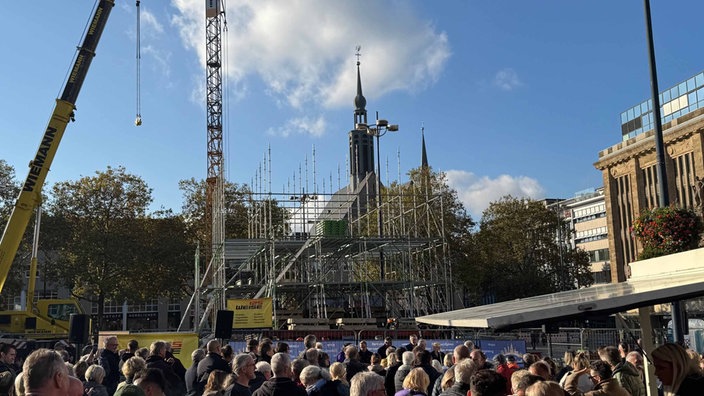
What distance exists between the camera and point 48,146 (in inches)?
915

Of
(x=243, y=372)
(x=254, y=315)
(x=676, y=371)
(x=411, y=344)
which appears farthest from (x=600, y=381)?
(x=254, y=315)

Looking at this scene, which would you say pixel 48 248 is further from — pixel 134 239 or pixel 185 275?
pixel 185 275

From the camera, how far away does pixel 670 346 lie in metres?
5.11

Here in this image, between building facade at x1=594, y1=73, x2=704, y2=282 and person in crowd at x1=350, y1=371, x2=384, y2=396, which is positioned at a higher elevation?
building facade at x1=594, y1=73, x2=704, y2=282

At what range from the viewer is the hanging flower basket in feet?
40.7

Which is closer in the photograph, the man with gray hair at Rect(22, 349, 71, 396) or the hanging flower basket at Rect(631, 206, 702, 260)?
the man with gray hair at Rect(22, 349, 71, 396)

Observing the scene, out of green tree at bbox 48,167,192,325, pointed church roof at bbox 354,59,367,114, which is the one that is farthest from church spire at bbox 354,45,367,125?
green tree at bbox 48,167,192,325

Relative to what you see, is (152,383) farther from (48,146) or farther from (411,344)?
(48,146)

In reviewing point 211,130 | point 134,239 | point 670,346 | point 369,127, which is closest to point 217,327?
point 670,346

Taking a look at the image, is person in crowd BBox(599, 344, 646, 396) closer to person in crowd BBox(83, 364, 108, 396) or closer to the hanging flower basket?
person in crowd BBox(83, 364, 108, 396)

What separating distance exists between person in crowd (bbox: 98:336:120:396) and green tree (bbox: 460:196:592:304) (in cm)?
4462

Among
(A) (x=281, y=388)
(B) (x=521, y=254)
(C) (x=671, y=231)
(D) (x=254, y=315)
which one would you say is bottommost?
(A) (x=281, y=388)

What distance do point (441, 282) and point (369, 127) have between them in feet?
41.7

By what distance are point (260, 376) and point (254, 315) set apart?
1507 centimetres
